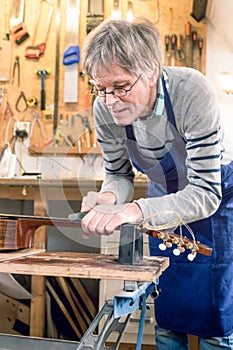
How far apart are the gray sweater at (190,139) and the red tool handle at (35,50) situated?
1761 millimetres

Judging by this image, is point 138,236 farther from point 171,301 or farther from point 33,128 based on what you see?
point 33,128

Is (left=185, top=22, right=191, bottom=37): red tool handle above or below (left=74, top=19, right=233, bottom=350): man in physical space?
above

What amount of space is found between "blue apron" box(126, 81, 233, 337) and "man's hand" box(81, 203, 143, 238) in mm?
290

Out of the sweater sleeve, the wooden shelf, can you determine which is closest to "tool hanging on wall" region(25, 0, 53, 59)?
the wooden shelf

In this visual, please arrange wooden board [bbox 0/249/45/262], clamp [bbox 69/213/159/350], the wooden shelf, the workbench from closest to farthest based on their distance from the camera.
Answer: clamp [bbox 69/213/159/350], wooden board [bbox 0/249/45/262], the workbench, the wooden shelf

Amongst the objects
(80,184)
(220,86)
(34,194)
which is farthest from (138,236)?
(220,86)

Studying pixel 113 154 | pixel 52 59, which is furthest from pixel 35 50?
pixel 113 154

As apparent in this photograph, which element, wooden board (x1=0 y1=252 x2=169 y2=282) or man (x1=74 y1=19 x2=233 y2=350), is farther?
man (x1=74 y1=19 x2=233 y2=350)

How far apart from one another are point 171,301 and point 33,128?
5.83 feet

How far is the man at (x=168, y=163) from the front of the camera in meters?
1.12

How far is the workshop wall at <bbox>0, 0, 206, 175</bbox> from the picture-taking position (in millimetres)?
2895

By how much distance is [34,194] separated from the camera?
2.15 metres

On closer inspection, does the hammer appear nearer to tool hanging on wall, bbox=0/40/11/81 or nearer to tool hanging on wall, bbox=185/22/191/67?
tool hanging on wall, bbox=0/40/11/81

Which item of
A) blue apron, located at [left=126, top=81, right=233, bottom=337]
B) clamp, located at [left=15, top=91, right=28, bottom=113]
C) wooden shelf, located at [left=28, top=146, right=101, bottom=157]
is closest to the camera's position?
blue apron, located at [left=126, top=81, right=233, bottom=337]
